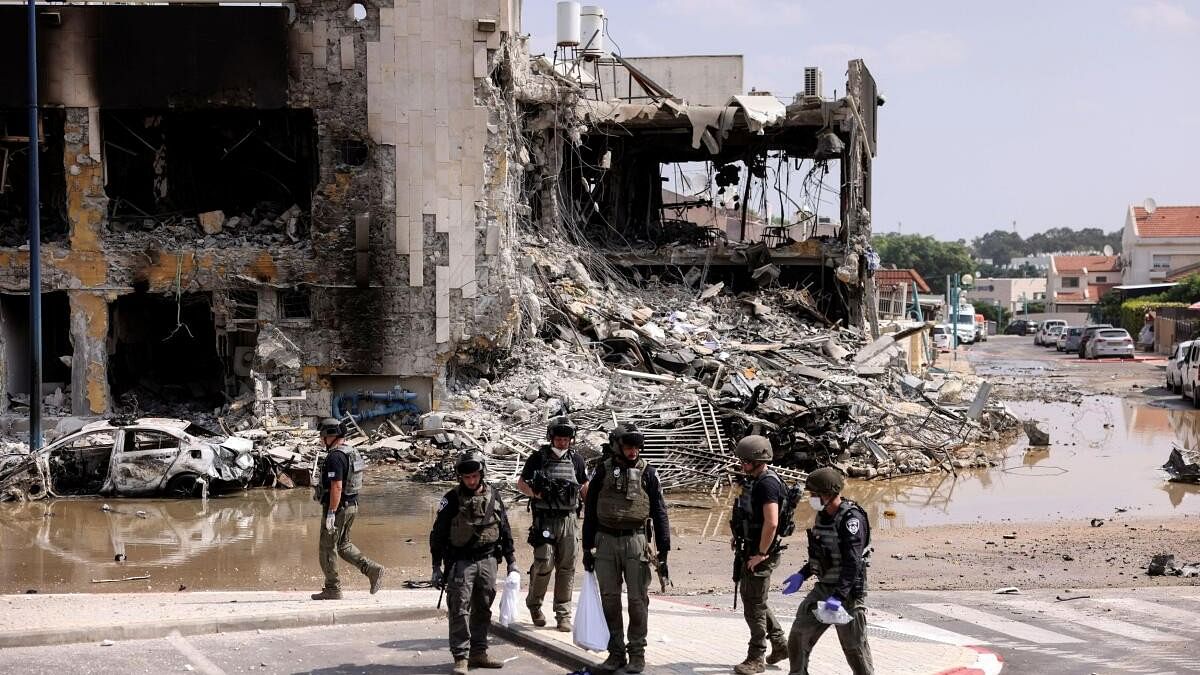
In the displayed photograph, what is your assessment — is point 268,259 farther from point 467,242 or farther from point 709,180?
point 709,180

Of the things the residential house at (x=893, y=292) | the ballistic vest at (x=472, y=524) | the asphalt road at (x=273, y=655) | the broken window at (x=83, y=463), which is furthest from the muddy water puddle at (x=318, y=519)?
the residential house at (x=893, y=292)

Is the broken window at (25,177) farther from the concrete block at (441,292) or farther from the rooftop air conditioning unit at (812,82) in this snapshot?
the rooftop air conditioning unit at (812,82)

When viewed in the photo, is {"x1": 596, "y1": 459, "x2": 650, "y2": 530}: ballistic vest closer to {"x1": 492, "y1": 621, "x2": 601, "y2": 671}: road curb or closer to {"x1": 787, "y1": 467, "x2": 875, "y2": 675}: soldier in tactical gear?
{"x1": 492, "y1": 621, "x2": 601, "y2": 671}: road curb

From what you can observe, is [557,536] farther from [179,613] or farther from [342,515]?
[179,613]

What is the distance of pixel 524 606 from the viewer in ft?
37.3

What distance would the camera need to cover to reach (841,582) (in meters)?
8.02

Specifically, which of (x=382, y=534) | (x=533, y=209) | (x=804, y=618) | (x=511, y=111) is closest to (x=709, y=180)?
(x=533, y=209)

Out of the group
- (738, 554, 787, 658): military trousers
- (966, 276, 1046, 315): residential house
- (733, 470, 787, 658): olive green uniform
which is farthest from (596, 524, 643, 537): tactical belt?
(966, 276, 1046, 315): residential house

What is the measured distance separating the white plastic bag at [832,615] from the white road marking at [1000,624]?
3313 millimetres

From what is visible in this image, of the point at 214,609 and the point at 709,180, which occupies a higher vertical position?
the point at 709,180

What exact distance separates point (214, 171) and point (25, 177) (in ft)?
11.5

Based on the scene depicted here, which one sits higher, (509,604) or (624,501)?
(624,501)

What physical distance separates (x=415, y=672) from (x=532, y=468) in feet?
5.97

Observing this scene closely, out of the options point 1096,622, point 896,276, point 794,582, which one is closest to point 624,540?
point 794,582
